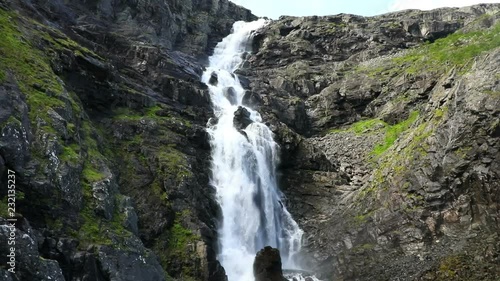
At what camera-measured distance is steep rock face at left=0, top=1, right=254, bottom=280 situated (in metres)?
19.9

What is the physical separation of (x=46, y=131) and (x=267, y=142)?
2127cm

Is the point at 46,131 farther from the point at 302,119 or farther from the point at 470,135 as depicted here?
the point at 302,119

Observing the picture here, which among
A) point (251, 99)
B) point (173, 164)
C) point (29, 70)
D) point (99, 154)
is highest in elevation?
point (251, 99)

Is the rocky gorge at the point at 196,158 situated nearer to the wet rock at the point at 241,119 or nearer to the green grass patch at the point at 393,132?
the green grass patch at the point at 393,132

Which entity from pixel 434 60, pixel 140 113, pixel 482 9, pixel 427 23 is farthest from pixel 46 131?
pixel 482 9

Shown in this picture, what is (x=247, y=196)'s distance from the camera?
3472 centimetres

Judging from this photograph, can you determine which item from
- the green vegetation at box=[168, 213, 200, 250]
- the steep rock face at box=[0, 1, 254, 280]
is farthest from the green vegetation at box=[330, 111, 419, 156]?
the green vegetation at box=[168, 213, 200, 250]

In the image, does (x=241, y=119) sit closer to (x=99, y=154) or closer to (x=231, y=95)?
(x=231, y=95)

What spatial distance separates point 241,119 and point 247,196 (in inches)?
390

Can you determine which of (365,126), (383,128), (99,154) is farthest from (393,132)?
(99,154)

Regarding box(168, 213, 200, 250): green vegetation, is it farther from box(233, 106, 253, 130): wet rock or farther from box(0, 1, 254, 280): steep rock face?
box(233, 106, 253, 130): wet rock

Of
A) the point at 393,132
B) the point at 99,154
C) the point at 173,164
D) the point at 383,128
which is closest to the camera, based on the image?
the point at 99,154

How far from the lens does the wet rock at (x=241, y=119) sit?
137 feet

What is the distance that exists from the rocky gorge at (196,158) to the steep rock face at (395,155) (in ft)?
0.41
